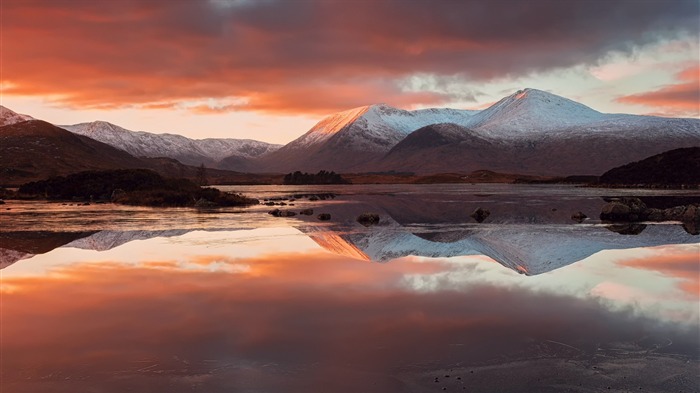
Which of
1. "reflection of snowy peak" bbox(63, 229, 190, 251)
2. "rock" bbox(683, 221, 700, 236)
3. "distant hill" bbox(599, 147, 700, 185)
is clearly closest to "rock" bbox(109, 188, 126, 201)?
"reflection of snowy peak" bbox(63, 229, 190, 251)

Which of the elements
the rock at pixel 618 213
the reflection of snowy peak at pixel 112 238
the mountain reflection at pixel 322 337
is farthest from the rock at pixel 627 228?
the reflection of snowy peak at pixel 112 238

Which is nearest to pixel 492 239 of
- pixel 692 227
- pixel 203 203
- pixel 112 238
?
pixel 692 227

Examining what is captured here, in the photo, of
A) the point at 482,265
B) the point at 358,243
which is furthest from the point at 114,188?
the point at 482,265

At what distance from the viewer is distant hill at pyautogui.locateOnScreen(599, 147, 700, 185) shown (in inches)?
5797

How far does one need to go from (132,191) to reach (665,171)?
12869 cm

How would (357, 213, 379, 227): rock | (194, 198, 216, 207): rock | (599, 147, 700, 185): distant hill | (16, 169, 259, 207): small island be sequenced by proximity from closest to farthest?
(357, 213, 379, 227): rock → (194, 198, 216, 207): rock → (16, 169, 259, 207): small island → (599, 147, 700, 185): distant hill

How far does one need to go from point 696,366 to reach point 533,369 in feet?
11.9

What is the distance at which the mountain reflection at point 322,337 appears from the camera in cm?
1280

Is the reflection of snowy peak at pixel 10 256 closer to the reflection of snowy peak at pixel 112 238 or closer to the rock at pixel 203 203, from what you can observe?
the reflection of snowy peak at pixel 112 238

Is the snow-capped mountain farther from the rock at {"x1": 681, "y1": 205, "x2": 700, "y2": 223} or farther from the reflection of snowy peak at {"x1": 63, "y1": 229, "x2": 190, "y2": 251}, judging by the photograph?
the reflection of snowy peak at {"x1": 63, "y1": 229, "x2": 190, "y2": 251}

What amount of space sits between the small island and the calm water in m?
42.5

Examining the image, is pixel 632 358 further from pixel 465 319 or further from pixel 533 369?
pixel 465 319

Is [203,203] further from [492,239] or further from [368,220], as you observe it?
[492,239]

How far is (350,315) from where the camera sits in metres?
18.2
